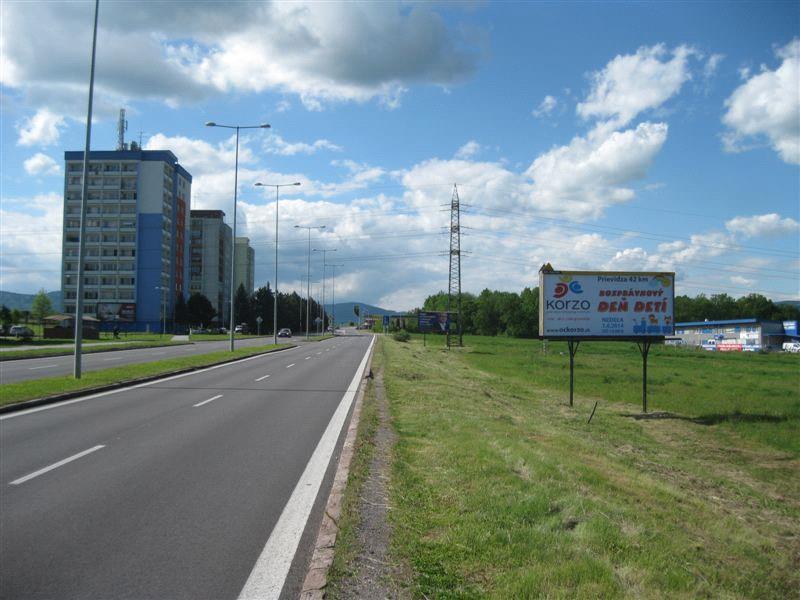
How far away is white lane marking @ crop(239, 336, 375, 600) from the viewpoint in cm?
450

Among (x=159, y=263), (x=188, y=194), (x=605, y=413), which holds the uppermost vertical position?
(x=188, y=194)

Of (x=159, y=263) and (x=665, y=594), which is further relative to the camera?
(x=159, y=263)

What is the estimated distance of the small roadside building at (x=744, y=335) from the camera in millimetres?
94250

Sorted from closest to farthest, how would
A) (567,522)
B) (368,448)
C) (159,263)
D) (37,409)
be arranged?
(567,522) → (368,448) → (37,409) → (159,263)

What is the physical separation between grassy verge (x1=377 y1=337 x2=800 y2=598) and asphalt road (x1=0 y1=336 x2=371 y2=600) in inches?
47.7

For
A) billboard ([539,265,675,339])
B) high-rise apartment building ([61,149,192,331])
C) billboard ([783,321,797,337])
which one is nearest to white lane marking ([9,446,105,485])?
billboard ([539,265,675,339])

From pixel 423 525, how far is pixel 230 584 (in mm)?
1852

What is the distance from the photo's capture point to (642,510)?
719 cm

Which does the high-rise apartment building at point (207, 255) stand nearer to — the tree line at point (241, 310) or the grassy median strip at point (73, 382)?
the tree line at point (241, 310)

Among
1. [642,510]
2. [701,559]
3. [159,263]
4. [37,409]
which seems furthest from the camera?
[159,263]

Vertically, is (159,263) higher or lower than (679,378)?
higher

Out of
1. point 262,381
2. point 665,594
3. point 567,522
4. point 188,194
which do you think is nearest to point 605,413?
point 262,381

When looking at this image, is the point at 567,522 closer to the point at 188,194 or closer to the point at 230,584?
the point at 230,584

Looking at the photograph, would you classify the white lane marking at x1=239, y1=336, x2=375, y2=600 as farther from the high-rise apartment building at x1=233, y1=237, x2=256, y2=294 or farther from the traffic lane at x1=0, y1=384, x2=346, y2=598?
the high-rise apartment building at x1=233, y1=237, x2=256, y2=294
